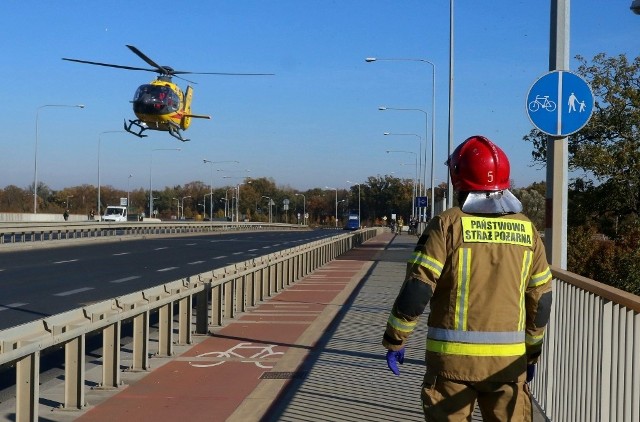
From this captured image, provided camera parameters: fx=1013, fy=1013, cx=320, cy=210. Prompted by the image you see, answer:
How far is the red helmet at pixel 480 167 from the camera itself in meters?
4.81

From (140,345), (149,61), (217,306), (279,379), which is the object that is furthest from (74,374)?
(149,61)

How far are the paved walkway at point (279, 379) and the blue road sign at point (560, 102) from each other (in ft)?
8.44

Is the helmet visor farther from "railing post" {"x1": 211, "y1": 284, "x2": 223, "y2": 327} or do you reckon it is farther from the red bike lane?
"railing post" {"x1": 211, "y1": 284, "x2": 223, "y2": 327}

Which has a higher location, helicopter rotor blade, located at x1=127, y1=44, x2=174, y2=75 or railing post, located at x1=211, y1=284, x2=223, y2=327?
helicopter rotor blade, located at x1=127, y1=44, x2=174, y2=75

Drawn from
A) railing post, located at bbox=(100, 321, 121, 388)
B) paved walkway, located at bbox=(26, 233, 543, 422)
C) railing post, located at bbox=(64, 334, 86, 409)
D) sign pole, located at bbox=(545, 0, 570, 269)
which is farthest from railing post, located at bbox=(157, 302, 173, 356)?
sign pole, located at bbox=(545, 0, 570, 269)

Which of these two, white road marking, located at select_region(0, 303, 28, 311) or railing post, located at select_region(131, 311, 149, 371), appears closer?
railing post, located at select_region(131, 311, 149, 371)

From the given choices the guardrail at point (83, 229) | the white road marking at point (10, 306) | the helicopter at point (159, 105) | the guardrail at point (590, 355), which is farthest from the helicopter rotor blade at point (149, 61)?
the guardrail at point (590, 355)

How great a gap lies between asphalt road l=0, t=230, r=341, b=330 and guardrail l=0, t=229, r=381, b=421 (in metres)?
3.21

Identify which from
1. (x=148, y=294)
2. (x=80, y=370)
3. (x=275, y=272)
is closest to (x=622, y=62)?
(x=275, y=272)

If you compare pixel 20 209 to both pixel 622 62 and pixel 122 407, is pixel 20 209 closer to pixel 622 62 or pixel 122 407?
pixel 622 62

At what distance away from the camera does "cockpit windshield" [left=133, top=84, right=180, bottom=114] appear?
35719 mm

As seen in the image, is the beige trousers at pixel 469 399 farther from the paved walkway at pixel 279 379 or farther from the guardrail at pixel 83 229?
the guardrail at pixel 83 229

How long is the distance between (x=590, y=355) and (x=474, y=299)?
5.16 ft

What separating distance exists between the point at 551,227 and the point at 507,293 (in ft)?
14.5
